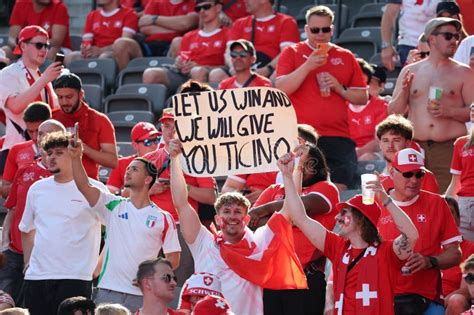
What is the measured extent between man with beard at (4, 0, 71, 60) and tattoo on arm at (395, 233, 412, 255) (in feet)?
27.7

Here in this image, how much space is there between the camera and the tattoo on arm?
9.11 m

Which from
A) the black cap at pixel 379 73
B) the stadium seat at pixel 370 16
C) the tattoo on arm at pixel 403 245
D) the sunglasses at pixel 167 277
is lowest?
the sunglasses at pixel 167 277

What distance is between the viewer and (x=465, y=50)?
12.4 m

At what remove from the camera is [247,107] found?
10.2 metres

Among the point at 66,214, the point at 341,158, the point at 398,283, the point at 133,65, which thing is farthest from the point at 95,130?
the point at 133,65

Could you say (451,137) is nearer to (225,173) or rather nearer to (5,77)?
(225,173)

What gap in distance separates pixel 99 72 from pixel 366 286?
25.3ft

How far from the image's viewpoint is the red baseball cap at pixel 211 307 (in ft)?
27.8

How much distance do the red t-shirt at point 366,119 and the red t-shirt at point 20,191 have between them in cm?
330

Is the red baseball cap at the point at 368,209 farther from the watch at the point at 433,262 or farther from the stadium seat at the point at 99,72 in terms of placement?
the stadium seat at the point at 99,72

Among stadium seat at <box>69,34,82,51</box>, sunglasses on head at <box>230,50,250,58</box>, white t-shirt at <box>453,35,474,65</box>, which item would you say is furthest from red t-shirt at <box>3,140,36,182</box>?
stadium seat at <box>69,34,82,51</box>

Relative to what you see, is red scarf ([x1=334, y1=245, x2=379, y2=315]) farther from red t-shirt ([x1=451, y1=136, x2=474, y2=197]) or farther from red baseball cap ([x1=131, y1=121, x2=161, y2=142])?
red baseball cap ([x1=131, y1=121, x2=161, y2=142])

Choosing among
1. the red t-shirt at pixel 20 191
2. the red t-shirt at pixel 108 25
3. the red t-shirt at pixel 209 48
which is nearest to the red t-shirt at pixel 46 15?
the red t-shirt at pixel 108 25

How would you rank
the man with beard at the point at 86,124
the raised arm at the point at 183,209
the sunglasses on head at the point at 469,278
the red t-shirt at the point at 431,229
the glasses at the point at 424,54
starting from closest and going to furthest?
the sunglasses on head at the point at 469,278 < the red t-shirt at the point at 431,229 < the raised arm at the point at 183,209 < the man with beard at the point at 86,124 < the glasses at the point at 424,54
